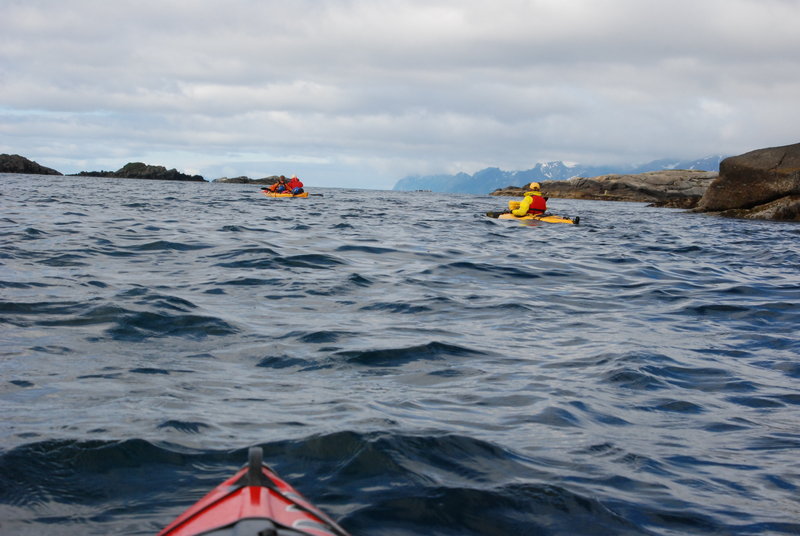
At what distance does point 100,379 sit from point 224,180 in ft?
313

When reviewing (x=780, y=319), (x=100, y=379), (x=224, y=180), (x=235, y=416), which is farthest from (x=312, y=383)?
(x=224, y=180)

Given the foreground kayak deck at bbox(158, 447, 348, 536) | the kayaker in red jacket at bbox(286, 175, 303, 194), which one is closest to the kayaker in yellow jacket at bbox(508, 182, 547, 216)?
the kayaker in red jacket at bbox(286, 175, 303, 194)

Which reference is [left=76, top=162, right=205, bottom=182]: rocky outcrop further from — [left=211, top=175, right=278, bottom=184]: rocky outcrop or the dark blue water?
the dark blue water

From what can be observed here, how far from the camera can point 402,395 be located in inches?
188

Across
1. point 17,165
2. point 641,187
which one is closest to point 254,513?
point 641,187

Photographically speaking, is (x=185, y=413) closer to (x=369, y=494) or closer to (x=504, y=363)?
(x=369, y=494)

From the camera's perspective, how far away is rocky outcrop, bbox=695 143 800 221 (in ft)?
84.0

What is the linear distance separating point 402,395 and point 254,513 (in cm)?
270

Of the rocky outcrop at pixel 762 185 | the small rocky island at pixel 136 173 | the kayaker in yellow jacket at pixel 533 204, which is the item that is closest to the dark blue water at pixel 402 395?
the kayaker in yellow jacket at pixel 533 204

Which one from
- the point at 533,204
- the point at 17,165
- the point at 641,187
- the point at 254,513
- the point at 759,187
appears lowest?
the point at 254,513

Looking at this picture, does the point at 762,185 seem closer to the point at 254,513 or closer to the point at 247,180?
the point at 254,513

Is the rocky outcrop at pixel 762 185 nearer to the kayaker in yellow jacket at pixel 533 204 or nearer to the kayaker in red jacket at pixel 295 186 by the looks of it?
the kayaker in yellow jacket at pixel 533 204

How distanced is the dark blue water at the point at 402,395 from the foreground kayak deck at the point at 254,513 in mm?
782

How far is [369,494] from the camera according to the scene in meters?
3.32
